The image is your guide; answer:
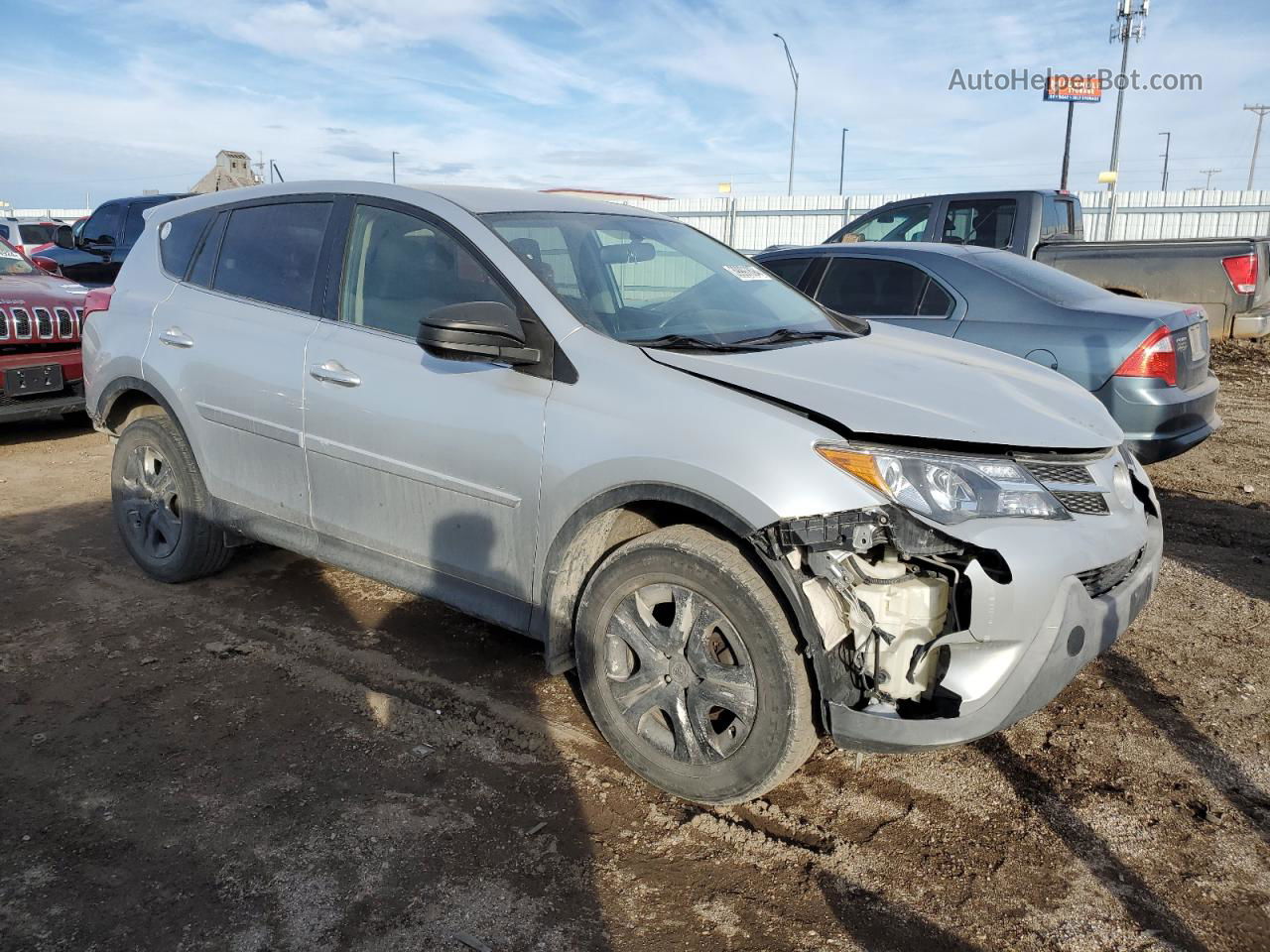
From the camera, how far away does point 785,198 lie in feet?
70.0

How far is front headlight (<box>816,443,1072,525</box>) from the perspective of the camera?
8.22 ft

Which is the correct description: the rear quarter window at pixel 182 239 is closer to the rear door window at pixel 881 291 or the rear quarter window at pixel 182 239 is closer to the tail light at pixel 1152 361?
the rear door window at pixel 881 291

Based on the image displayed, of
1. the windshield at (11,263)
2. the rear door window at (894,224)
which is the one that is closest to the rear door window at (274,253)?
the windshield at (11,263)

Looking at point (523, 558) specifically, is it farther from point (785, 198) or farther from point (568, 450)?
point (785, 198)

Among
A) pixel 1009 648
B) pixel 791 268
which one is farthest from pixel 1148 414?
pixel 1009 648

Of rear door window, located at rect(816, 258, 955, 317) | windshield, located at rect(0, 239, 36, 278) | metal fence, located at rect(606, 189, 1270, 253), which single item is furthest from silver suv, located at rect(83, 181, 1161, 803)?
metal fence, located at rect(606, 189, 1270, 253)

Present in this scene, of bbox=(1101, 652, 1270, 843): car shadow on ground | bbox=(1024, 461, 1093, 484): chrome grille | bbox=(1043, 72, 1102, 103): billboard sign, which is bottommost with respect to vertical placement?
bbox=(1101, 652, 1270, 843): car shadow on ground

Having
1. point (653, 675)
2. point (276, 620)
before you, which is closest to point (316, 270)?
point (276, 620)

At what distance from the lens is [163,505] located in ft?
15.0

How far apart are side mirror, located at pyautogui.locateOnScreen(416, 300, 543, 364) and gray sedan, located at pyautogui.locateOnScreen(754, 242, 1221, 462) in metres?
3.54

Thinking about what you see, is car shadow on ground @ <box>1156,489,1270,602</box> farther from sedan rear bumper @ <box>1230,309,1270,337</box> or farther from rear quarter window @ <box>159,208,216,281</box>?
rear quarter window @ <box>159,208,216,281</box>

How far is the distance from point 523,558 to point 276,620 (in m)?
1.69

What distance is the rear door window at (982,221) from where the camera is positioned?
31.3ft

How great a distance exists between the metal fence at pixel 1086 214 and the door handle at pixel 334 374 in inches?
577
